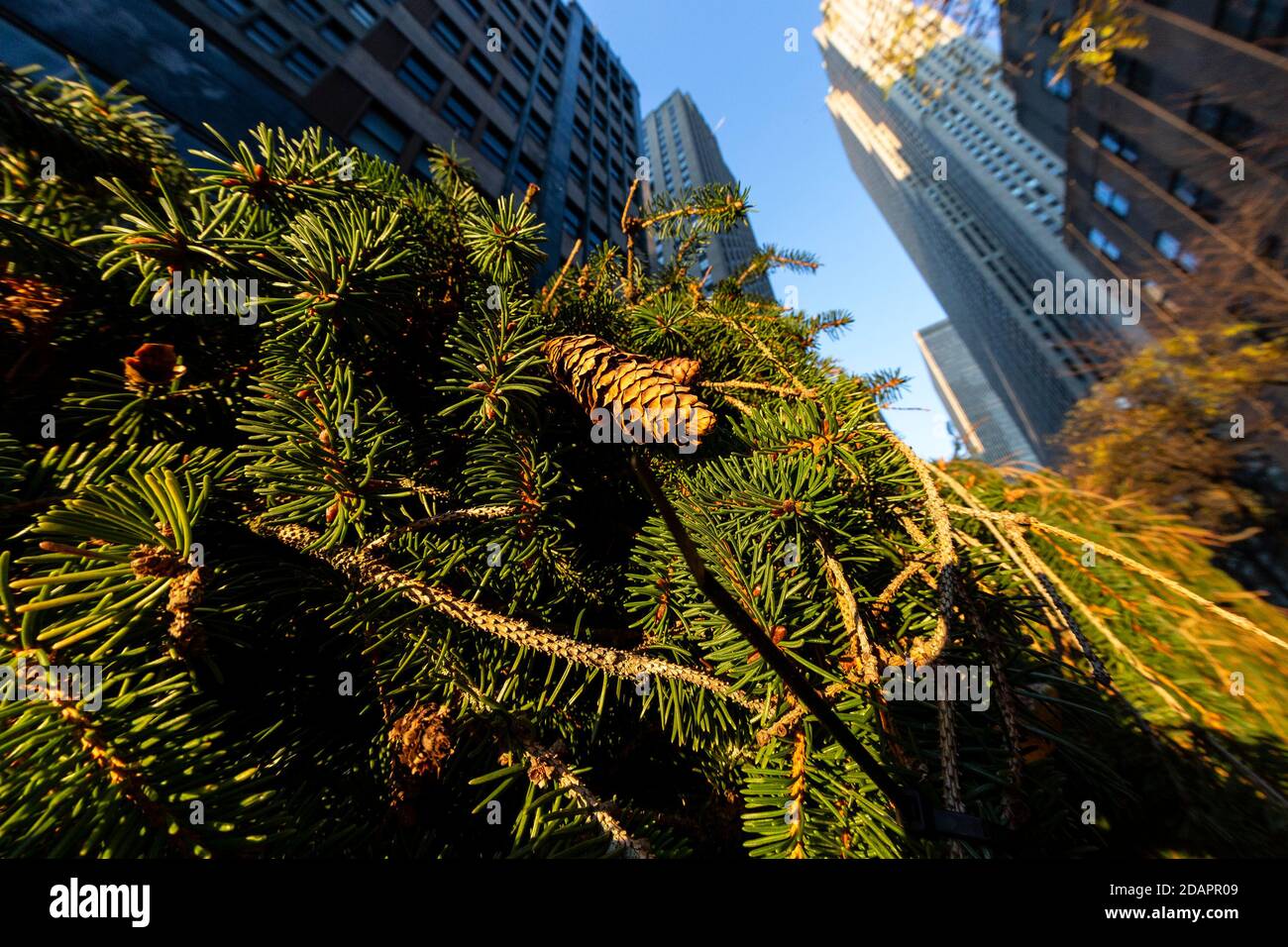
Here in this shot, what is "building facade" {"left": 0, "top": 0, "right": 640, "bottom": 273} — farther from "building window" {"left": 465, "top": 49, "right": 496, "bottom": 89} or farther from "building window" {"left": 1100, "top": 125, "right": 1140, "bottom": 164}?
"building window" {"left": 1100, "top": 125, "right": 1140, "bottom": 164}

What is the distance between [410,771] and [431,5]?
12428 millimetres

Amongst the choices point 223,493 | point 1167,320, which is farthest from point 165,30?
point 1167,320

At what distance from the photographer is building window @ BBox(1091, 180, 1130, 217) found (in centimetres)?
1257

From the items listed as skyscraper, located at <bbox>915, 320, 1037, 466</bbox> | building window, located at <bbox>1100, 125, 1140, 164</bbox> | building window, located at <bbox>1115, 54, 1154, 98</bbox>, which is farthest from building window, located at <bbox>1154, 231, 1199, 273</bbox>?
skyscraper, located at <bbox>915, 320, 1037, 466</bbox>

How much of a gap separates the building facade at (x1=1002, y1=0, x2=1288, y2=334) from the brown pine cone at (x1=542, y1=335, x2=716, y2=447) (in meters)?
3.18

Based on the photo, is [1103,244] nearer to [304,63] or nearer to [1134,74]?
[1134,74]

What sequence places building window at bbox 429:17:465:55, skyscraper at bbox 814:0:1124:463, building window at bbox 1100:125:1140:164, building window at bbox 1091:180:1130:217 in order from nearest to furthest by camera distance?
building window at bbox 429:17:465:55 < building window at bbox 1100:125:1140:164 < building window at bbox 1091:180:1130:217 < skyscraper at bbox 814:0:1124:463

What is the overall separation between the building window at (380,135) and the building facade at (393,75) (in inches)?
0.9

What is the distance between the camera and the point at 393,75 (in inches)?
277

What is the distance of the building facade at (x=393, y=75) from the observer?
12.3 ft

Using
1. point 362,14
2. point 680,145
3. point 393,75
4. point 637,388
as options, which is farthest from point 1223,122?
point 680,145
